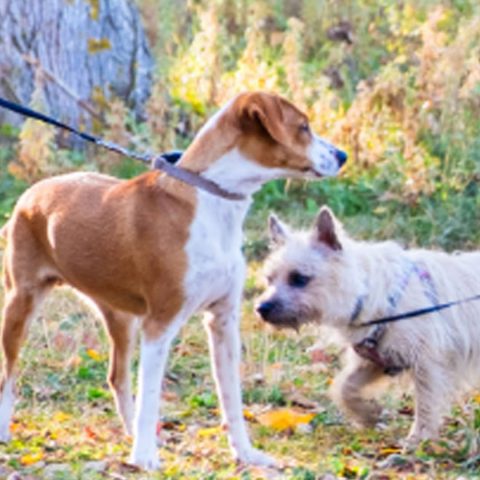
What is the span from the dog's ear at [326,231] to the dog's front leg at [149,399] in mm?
1152

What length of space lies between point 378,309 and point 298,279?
0.42 m

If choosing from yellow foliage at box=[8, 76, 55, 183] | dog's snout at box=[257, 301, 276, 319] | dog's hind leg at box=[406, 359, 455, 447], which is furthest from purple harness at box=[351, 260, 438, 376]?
yellow foliage at box=[8, 76, 55, 183]

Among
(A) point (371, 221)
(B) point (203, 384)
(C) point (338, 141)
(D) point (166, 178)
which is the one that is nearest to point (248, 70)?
(C) point (338, 141)

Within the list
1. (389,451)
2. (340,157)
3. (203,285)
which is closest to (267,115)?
(340,157)

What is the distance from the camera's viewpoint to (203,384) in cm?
694

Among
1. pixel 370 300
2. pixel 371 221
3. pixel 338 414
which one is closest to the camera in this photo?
pixel 370 300

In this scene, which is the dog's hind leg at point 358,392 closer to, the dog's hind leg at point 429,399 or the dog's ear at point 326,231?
the dog's hind leg at point 429,399

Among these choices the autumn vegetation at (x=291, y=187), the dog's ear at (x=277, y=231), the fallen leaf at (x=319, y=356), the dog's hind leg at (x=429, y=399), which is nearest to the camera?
the autumn vegetation at (x=291, y=187)

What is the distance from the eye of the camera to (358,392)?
6164 mm

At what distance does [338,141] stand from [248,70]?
1.25 m

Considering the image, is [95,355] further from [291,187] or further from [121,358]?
[291,187]

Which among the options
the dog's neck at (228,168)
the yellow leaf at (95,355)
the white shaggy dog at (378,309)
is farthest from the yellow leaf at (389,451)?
the yellow leaf at (95,355)

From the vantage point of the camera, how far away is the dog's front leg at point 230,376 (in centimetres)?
543

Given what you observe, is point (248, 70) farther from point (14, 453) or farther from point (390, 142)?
point (14, 453)
